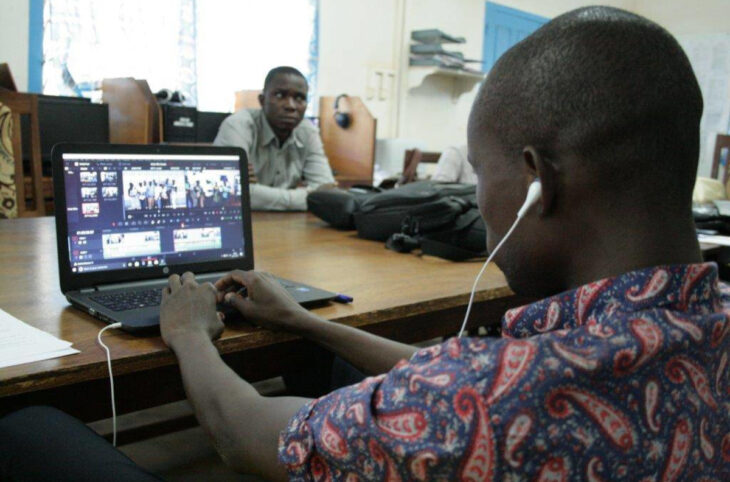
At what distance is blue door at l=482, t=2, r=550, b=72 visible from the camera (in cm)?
540

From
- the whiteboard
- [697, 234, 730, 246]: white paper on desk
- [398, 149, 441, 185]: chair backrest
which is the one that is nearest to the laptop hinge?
[697, 234, 730, 246]: white paper on desk

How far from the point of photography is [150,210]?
1.13m

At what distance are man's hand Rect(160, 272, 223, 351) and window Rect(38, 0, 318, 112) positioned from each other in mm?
2601

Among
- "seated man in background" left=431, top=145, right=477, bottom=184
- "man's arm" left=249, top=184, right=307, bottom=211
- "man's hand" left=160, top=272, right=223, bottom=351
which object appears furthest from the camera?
"seated man in background" left=431, top=145, right=477, bottom=184

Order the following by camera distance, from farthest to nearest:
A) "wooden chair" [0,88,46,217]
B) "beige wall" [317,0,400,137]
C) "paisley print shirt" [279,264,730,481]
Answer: "beige wall" [317,0,400,137], "wooden chair" [0,88,46,217], "paisley print shirt" [279,264,730,481]

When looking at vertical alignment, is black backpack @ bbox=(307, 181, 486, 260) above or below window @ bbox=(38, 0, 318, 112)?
below

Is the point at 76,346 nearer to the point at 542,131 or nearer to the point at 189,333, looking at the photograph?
the point at 189,333

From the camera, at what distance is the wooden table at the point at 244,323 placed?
85 cm

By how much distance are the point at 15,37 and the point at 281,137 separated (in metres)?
1.26

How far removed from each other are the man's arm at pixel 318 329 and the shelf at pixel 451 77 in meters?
3.93

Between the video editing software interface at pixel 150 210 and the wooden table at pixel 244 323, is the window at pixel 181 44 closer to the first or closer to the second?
the wooden table at pixel 244 323

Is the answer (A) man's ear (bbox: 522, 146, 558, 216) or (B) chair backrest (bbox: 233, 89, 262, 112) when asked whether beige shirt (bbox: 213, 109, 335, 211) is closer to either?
(B) chair backrest (bbox: 233, 89, 262, 112)

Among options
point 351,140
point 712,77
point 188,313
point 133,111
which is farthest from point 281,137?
point 712,77

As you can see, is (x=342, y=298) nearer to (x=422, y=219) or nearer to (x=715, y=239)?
(x=422, y=219)
